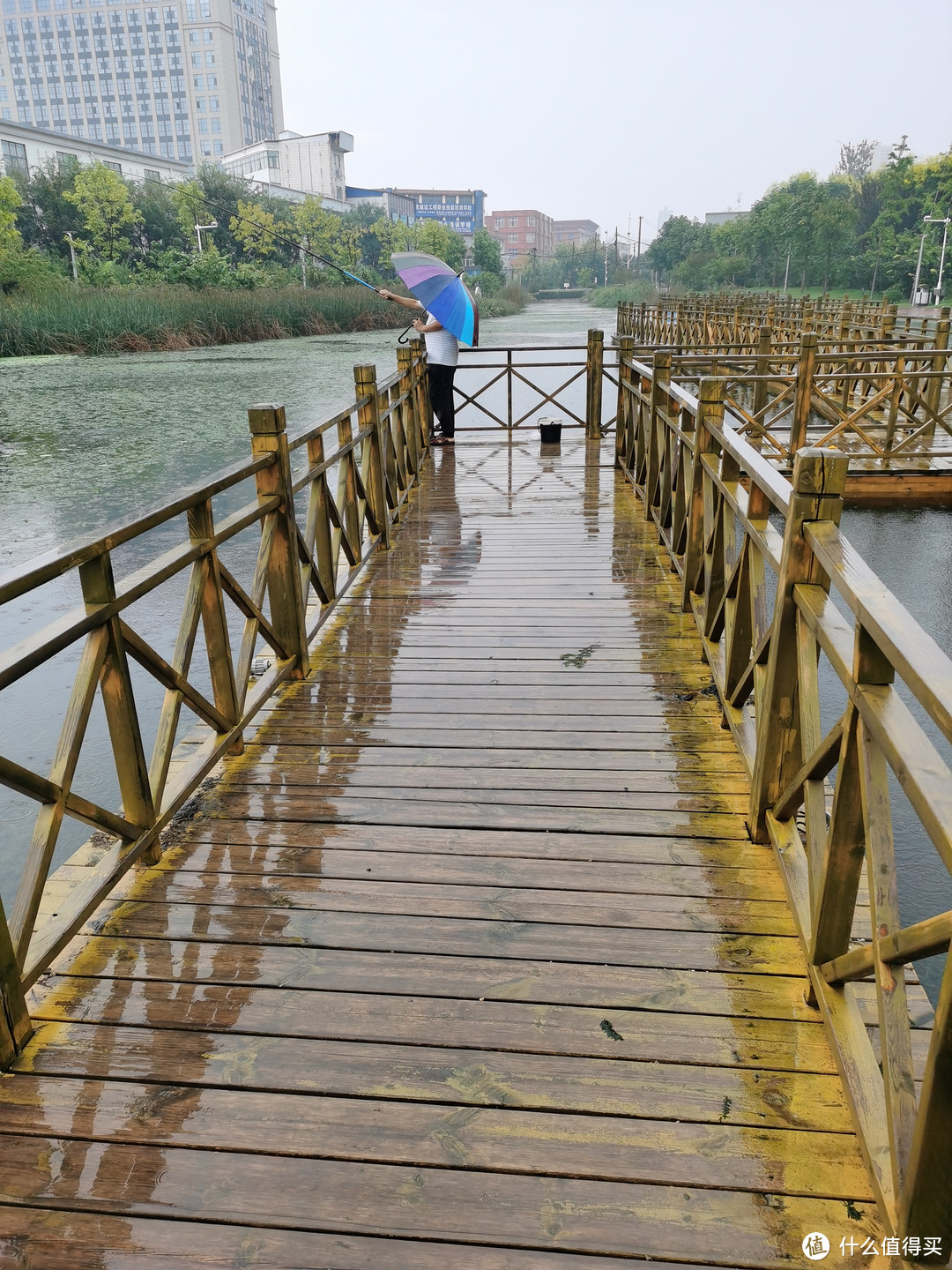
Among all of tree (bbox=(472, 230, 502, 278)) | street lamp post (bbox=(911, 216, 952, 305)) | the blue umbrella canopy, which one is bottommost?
the blue umbrella canopy

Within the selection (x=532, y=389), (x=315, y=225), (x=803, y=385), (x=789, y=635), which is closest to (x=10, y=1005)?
(x=789, y=635)

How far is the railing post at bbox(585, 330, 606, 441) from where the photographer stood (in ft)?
25.7

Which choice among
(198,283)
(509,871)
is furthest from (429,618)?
(198,283)

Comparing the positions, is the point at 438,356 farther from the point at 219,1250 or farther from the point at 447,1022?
the point at 219,1250

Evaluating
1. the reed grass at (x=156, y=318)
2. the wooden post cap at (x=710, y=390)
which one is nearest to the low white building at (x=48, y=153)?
the reed grass at (x=156, y=318)

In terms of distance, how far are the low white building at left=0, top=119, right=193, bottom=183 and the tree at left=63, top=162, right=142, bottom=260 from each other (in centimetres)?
242

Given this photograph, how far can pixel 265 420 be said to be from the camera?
10.3ft

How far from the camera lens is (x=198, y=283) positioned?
30.5 meters

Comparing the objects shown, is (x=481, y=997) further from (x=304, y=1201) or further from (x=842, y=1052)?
(x=842, y=1052)

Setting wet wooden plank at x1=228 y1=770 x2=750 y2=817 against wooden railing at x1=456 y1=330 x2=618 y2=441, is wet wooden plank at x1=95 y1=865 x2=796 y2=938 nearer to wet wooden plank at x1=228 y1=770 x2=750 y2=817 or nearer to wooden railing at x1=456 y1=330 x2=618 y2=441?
wet wooden plank at x1=228 y1=770 x2=750 y2=817

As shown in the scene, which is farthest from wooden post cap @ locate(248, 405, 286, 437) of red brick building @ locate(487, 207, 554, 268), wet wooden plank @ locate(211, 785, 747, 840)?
red brick building @ locate(487, 207, 554, 268)

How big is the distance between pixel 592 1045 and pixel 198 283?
107 ft

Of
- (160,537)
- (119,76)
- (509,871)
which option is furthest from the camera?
(119,76)

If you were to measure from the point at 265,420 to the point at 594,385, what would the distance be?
5565mm
